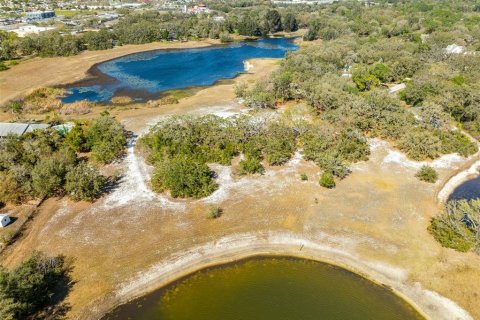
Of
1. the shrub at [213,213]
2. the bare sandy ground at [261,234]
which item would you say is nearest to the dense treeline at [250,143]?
the bare sandy ground at [261,234]

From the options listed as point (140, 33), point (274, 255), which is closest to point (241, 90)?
point (274, 255)

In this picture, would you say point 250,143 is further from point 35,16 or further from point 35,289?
point 35,16

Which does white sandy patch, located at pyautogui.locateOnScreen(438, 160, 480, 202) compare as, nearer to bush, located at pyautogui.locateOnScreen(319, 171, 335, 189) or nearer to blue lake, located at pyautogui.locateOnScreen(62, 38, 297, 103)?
bush, located at pyautogui.locateOnScreen(319, 171, 335, 189)

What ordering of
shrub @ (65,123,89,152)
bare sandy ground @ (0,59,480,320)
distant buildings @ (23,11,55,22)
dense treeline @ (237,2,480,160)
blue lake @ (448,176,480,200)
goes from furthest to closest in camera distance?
distant buildings @ (23,11,55,22), dense treeline @ (237,2,480,160), shrub @ (65,123,89,152), blue lake @ (448,176,480,200), bare sandy ground @ (0,59,480,320)

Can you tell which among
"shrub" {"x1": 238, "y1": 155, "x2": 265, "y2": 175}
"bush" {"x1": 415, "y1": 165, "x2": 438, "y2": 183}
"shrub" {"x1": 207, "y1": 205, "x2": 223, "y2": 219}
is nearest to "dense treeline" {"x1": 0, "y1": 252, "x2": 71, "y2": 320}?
"shrub" {"x1": 207, "y1": 205, "x2": 223, "y2": 219}

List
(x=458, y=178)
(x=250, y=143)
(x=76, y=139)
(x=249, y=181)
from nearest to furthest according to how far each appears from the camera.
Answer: (x=249, y=181) < (x=458, y=178) < (x=76, y=139) < (x=250, y=143)

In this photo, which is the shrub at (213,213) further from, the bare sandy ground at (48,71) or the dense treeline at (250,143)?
the bare sandy ground at (48,71)
